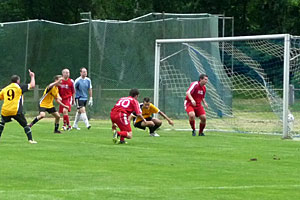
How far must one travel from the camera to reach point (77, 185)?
33.4 feet

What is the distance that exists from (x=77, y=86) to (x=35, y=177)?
1220cm

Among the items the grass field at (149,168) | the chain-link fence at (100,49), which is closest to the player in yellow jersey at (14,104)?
the grass field at (149,168)

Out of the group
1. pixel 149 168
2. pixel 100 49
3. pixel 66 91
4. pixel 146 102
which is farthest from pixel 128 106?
pixel 100 49

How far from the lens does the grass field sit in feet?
31.9

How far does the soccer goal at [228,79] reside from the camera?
2362 centimetres

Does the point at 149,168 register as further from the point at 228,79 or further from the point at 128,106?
the point at 228,79

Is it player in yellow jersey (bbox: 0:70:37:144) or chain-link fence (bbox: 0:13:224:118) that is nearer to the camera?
player in yellow jersey (bbox: 0:70:37:144)

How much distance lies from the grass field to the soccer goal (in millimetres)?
4816

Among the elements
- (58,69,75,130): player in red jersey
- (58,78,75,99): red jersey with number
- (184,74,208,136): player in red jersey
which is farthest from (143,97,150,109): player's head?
(58,78,75,99): red jersey with number

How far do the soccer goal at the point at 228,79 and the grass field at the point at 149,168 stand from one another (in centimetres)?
482

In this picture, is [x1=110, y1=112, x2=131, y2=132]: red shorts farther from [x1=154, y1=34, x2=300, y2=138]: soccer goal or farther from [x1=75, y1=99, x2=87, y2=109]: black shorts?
[x1=75, y1=99, x2=87, y2=109]: black shorts

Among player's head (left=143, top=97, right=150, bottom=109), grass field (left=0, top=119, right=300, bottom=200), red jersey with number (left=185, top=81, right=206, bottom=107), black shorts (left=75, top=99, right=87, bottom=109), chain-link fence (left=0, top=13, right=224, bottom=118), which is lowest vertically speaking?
grass field (left=0, top=119, right=300, bottom=200)

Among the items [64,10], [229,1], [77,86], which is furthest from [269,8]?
[77,86]

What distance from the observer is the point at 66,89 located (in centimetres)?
2219
